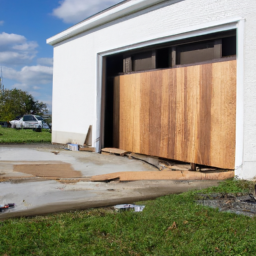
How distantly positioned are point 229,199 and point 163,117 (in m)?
3.50

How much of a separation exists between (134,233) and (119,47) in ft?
22.0

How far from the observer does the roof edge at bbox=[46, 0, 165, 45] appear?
7.96 meters

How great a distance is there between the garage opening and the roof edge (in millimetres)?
1157

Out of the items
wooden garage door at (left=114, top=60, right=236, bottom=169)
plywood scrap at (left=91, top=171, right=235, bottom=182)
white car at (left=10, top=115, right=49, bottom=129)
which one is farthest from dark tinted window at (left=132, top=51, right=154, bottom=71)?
white car at (left=10, top=115, right=49, bottom=129)

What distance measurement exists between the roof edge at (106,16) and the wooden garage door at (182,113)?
6.04 ft

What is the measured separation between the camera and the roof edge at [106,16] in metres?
7.96

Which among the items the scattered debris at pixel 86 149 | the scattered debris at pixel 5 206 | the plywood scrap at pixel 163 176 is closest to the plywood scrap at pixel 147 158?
the scattered debris at pixel 86 149

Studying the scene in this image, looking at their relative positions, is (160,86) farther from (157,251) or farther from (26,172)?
(157,251)

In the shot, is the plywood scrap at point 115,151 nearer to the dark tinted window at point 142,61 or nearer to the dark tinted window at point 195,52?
the dark tinted window at point 142,61

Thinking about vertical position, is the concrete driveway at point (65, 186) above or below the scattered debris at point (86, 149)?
Answer: below

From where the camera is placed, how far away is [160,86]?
25.4ft

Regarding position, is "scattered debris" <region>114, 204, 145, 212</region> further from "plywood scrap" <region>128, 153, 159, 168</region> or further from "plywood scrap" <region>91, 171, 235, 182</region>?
"plywood scrap" <region>128, 153, 159, 168</region>

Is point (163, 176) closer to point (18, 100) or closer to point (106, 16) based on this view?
point (106, 16)

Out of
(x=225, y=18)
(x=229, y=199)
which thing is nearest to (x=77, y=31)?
(x=225, y=18)
